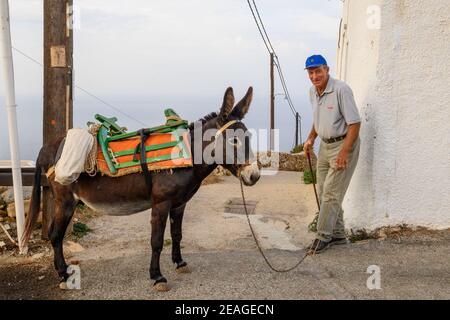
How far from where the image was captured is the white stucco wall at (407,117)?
19.3ft

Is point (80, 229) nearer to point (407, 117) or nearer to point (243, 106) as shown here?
point (243, 106)

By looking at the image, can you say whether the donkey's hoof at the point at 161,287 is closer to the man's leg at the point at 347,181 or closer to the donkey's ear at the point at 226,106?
the donkey's ear at the point at 226,106

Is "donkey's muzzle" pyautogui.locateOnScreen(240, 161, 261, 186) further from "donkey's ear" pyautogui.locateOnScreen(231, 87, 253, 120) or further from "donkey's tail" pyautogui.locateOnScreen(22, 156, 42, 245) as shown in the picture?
"donkey's tail" pyautogui.locateOnScreen(22, 156, 42, 245)

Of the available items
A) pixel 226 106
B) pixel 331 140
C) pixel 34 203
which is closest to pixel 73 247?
pixel 34 203

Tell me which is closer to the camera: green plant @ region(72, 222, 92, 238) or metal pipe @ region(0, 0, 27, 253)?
metal pipe @ region(0, 0, 27, 253)

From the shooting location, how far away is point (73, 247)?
6.13 m

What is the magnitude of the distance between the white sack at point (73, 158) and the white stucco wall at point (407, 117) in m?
3.68

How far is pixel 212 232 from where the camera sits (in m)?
6.95

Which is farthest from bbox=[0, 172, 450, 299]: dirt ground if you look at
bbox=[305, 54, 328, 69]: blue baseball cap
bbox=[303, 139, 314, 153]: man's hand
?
bbox=[305, 54, 328, 69]: blue baseball cap

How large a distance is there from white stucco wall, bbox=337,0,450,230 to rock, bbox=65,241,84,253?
3.80 meters

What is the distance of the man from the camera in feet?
17.5

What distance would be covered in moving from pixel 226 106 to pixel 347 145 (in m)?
1.77

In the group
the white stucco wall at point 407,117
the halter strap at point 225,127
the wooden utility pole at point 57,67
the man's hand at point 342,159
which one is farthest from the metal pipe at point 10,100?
the white stucco wall at point 407,117

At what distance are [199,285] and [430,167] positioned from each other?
3.42 metres
